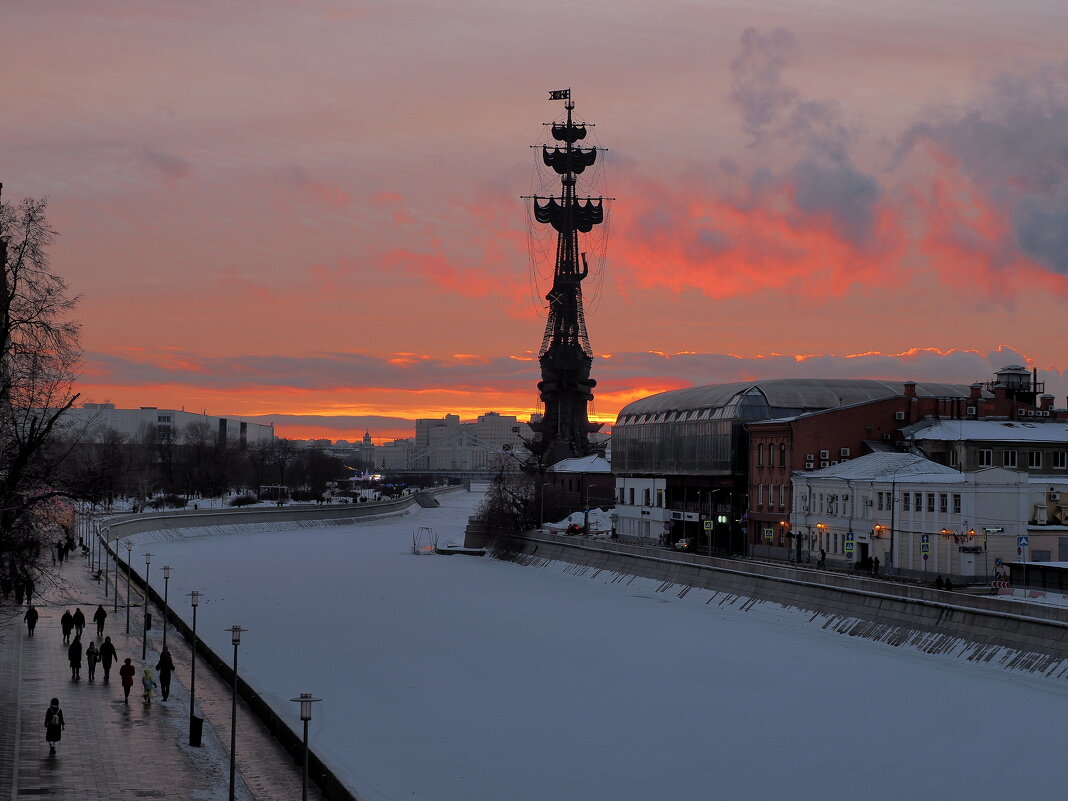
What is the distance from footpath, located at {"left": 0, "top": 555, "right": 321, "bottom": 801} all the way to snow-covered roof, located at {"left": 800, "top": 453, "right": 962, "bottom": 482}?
124 feet

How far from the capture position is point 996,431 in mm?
76875

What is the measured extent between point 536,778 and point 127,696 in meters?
13.1

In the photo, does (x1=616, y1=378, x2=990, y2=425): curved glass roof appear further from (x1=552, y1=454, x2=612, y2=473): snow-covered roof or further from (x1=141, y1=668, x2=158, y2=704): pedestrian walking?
(x1=141, y1=668, x2=158, y2=704): pedestrian walking

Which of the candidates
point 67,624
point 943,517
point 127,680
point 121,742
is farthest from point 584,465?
point 121,742

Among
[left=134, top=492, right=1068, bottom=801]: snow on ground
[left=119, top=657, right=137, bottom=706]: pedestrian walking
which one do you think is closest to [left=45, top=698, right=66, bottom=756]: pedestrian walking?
[left=134, top=492, right=1068, bottom=801]: snow on ground

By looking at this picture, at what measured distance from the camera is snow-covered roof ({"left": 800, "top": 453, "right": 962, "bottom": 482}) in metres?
68.4

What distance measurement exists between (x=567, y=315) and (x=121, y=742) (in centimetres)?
14448

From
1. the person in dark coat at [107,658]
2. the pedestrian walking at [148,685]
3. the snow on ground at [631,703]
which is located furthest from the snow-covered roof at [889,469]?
the pedestrian walking at [148,685]

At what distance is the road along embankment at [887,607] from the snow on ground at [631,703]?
0.75m

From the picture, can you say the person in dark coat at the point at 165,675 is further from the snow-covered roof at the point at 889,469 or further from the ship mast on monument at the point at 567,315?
the ship mast on monument at the point at 567,315

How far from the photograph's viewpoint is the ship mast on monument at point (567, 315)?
567 feet

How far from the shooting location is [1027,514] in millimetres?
65250

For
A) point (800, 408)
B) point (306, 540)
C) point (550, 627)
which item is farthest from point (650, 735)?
point (306, 540)

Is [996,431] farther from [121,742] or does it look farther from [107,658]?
[121,742]
